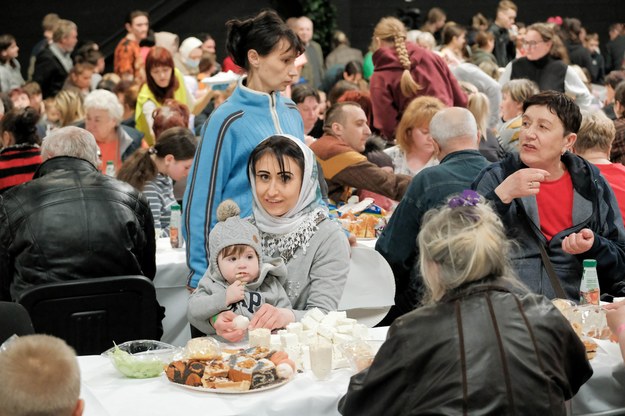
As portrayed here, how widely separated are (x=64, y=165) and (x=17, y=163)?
71.1 inches

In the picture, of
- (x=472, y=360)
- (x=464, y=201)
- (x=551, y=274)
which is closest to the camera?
(x=472, y=360)

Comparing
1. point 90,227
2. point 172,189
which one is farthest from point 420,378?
point 172,189

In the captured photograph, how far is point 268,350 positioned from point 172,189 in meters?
2.91

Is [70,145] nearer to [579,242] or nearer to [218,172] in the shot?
[218,172]

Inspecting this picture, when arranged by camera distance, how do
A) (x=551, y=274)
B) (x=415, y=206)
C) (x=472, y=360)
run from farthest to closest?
(x=415, y=206) → (x=551, y=274) → (x=472, y=360)

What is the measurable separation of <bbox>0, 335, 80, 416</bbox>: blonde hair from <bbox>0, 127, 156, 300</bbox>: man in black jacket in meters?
1.98

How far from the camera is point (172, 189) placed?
6016 millimetres

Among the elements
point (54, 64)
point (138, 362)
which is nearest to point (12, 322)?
point (138, 362)

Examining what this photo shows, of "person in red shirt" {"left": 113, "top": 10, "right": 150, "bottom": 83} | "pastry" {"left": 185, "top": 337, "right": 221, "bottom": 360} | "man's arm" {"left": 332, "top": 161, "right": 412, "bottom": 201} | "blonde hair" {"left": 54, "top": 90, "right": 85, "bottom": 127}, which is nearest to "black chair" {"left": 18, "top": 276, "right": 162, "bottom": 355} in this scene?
"pastry" {"left": 185, "top": 337, "right": 221, "bottom": 360}

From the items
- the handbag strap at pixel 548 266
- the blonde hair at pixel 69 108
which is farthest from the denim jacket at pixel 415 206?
the blonde hair at pixel 69 108

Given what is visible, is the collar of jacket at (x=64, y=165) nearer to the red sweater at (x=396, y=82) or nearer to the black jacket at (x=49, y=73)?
the red sweater at (x=396, y=82)

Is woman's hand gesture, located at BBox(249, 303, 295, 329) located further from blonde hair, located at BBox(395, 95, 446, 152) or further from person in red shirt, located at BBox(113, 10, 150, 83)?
person in red shirt, located at BBox(113, 10, 150, 83)

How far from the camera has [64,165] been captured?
4.40 metres

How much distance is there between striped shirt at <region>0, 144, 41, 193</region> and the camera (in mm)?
6059
